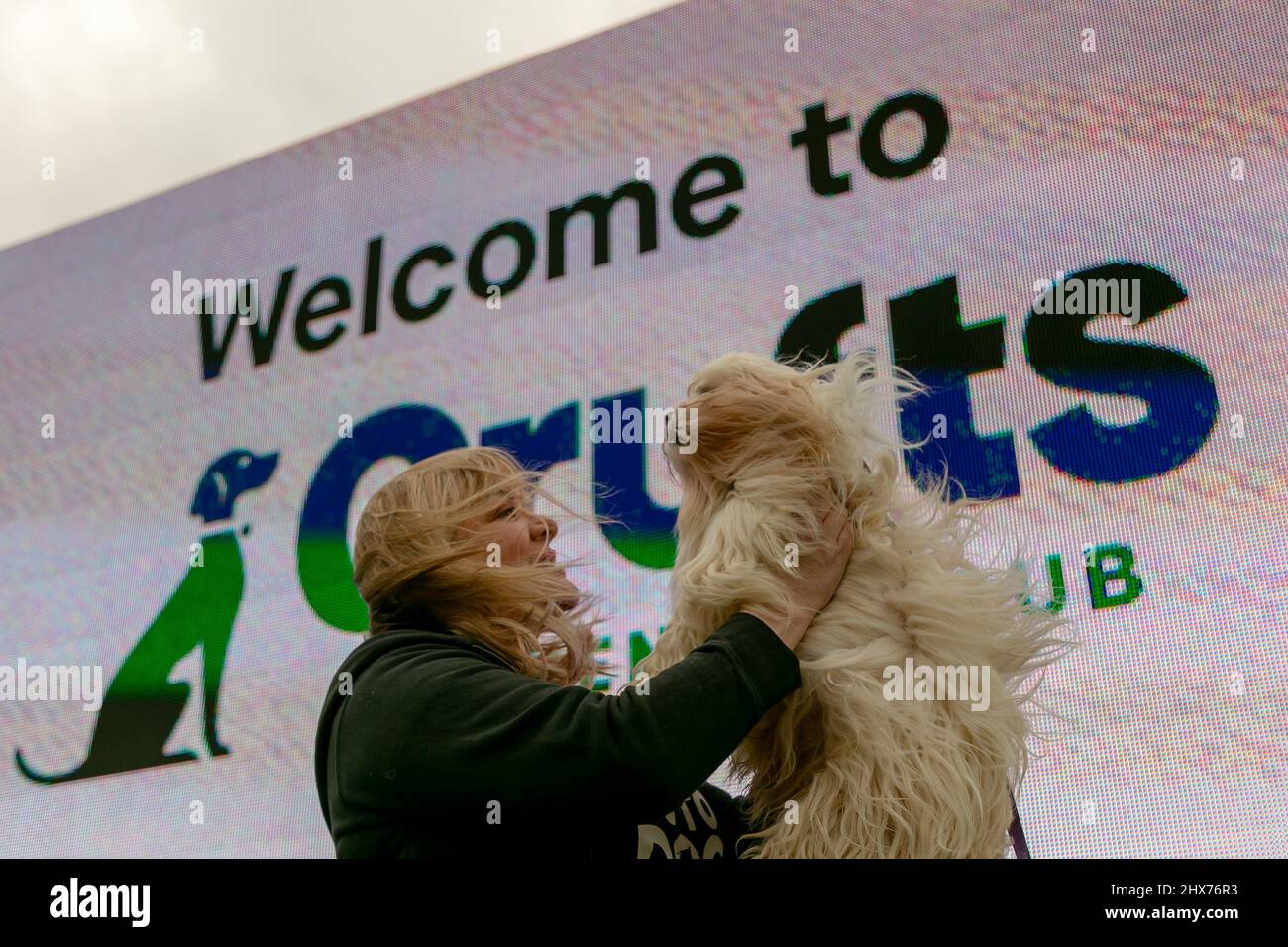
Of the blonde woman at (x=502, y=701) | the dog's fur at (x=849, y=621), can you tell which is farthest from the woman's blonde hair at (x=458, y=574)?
the dog's fur at (x=849, y=621)

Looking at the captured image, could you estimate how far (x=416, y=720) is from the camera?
0.90m

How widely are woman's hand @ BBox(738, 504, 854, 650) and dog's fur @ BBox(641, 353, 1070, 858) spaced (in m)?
0.01

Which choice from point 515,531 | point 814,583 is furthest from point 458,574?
point 814,583

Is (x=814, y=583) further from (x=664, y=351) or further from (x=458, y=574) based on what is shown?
(x=664, y=351)

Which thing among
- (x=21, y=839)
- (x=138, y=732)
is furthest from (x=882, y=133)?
(x=21, y=839)

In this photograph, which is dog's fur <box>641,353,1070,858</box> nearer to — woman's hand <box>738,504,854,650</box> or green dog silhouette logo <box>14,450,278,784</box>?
woman's hand <box>738,504,854,650</box>

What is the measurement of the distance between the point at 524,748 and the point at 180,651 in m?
2.93

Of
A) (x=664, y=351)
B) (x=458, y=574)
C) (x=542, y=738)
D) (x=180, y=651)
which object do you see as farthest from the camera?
(x=180, y=651)

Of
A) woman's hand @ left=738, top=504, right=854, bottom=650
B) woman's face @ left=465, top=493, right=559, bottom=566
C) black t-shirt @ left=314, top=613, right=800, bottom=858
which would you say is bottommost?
black t-shirt @ left=314, top=613, right=800, bottom=858

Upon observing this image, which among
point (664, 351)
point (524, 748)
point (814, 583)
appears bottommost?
point (524, 748)

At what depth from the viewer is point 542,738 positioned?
2.83ft

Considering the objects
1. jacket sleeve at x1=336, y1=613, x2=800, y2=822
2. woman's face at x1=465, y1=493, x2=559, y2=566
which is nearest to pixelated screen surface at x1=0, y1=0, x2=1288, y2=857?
woman's face at x1=465, y1=493, x2=559, y2=566

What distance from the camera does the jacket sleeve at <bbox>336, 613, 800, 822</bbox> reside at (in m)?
0.86

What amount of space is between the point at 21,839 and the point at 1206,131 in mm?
3731
